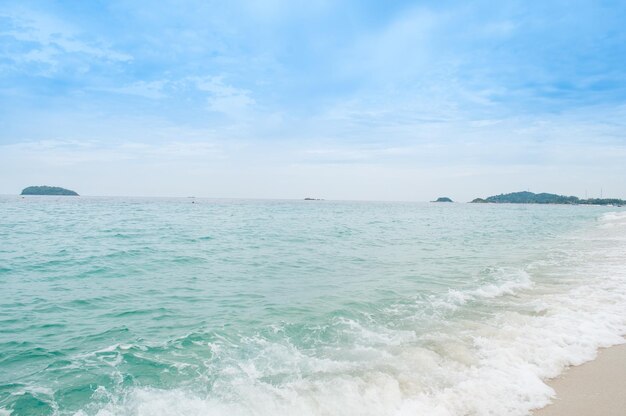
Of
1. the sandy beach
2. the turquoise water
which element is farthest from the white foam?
the sandy beach

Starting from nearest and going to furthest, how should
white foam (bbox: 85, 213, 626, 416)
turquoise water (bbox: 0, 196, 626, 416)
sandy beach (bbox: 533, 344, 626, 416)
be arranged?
sandy beach (bbox: 533, 344, 626, 416), white foam (bbox: 85, 213, 626, 416), turquoise water (bbox: 0, 196, 626, 416)

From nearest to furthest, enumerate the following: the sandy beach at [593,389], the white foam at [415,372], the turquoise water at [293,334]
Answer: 1. the sandy beach at [593,389]
2. the white foam at [415,372]
3. the turquoise water at [293,334]

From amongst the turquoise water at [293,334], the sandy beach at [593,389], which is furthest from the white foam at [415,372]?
the sandy beach at [593,389]

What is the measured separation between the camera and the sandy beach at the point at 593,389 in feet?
19.2

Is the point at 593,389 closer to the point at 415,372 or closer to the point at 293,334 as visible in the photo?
the point at 415,372

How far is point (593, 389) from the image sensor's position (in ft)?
21.4

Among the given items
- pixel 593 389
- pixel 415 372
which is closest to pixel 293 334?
pixel 415 372

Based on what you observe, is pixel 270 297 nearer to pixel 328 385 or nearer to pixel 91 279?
pixel 328 385

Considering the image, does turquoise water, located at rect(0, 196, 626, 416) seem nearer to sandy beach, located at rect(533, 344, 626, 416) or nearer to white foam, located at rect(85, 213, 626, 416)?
white foam, located at rect(85, 213, 626, 416)

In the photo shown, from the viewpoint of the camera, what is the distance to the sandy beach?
5855 mm

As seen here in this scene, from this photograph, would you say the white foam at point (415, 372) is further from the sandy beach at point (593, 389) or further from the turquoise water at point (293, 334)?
the sandy beach at point (593, 389)

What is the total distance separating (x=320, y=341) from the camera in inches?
347

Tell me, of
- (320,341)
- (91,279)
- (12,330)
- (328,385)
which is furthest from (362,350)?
(91,279)

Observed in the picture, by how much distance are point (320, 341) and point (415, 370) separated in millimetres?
2419
